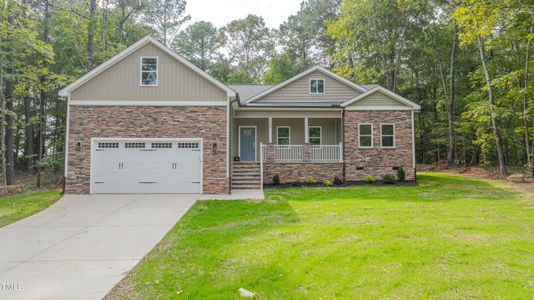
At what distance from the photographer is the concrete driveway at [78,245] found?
12.6 ft

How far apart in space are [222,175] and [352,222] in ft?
21.1

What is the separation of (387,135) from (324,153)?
3.06 m

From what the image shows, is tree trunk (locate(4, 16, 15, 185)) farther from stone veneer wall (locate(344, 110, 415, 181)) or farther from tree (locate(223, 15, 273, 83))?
tree (locate(223, 15, 273, 83))

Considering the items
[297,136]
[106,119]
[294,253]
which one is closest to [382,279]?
[294,253]

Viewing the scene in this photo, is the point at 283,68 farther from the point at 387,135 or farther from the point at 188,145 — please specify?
the point at 188,145

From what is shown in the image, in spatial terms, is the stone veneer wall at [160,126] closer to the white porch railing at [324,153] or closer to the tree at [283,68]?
the white porch railing at [324,153]

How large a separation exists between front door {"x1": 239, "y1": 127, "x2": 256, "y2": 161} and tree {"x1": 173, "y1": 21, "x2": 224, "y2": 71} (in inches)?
671

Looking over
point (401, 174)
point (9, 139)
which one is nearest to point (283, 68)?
point (401, 174)

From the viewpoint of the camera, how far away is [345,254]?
4609 millimetres

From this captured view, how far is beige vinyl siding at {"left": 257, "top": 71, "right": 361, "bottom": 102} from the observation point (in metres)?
16.8

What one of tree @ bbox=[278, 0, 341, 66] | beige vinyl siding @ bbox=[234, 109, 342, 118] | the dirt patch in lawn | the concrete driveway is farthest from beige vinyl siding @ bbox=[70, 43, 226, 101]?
tree @ bbox=[278, 0, 341, 66]

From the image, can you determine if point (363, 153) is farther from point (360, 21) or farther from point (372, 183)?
point (360, 21)

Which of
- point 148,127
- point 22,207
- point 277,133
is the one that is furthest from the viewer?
point 277,133

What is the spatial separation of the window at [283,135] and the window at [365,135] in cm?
394
